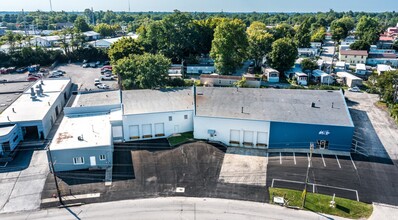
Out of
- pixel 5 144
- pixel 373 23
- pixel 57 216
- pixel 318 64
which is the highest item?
pixel 373 23

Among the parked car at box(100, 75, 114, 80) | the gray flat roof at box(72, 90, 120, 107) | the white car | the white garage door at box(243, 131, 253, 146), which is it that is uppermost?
the gray flat roof at box(72, 90, 120, 107)

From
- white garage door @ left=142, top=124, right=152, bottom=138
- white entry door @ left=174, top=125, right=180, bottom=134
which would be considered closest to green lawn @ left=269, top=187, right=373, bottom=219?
white entry door @ left=174, top=125, right=180, bottom=134

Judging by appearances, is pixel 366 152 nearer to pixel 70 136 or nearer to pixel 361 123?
pixel 361 123

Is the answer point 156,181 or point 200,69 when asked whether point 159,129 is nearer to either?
point 156,181

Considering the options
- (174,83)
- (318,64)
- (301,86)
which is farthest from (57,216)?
(318,64)

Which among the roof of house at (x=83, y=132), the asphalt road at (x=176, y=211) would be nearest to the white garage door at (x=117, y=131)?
the roof of house at (x=83, y=132)

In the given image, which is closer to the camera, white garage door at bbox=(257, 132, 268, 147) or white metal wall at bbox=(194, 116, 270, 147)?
white metal wall at bbox=(194, 116, 270, 147)

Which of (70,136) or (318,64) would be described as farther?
(318,64)

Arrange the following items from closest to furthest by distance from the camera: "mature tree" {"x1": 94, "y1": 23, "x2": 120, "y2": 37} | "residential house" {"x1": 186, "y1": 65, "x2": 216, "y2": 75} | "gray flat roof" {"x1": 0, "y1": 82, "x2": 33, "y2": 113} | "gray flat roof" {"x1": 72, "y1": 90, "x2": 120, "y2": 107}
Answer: "gray flat roof" {"x1": 72, "y1": 90, "x2": 120, "y2": 107} < "gray flat roof" {"x1": 0, "y1": 82, "x2": 33, "y2": 113} < "residential house" {"x1": 186, "y1": 65, "x2": 216, "y2": 75} < "mature tree" {"x1": 94, "y1": 23, "x2": 120, "y2": 37}

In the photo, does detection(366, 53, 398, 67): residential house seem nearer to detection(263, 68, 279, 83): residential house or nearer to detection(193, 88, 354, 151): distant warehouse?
detection(263, 68, 279, 83): residential house
